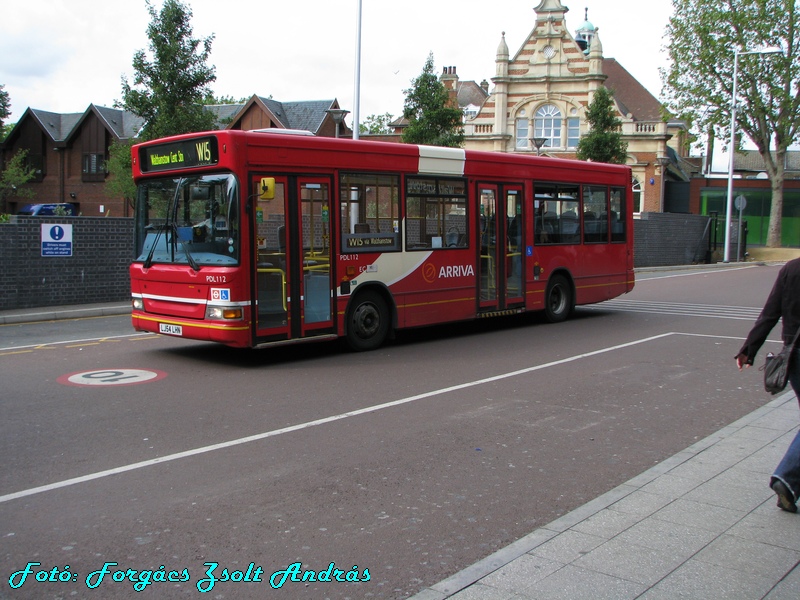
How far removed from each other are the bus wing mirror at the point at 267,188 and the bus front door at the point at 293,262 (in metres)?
0.13

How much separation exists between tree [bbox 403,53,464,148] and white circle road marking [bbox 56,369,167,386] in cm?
2229

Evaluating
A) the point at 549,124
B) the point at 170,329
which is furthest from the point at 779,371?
the point at 549,124

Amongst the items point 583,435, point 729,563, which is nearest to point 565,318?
point 583,435

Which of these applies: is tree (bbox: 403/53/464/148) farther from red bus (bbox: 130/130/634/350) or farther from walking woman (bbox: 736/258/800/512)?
walking woman (bbox: 736/258/800/512)

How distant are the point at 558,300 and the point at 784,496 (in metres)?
10.6

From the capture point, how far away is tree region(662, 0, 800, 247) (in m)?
44.7

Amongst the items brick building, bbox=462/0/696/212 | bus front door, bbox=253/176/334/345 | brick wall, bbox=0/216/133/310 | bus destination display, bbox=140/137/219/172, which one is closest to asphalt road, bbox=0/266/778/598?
bus front door, bbox=253/176/334/345

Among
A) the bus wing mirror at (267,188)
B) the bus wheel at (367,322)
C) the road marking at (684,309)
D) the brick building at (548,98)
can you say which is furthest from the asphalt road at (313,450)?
the brick building at (548,98)

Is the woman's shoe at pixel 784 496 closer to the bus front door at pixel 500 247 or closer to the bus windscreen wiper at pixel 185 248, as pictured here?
the bus windscreen wiper at pixel 185 248

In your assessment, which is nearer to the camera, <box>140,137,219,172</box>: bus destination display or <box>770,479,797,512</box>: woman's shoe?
<box>770,479,797,512</box>: woman's shoe

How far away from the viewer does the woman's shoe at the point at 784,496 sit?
4863 mm

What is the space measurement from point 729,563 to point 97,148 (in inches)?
2273

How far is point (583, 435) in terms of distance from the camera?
23.2 feet

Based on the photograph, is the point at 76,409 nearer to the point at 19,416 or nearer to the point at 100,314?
the point at 19,416
